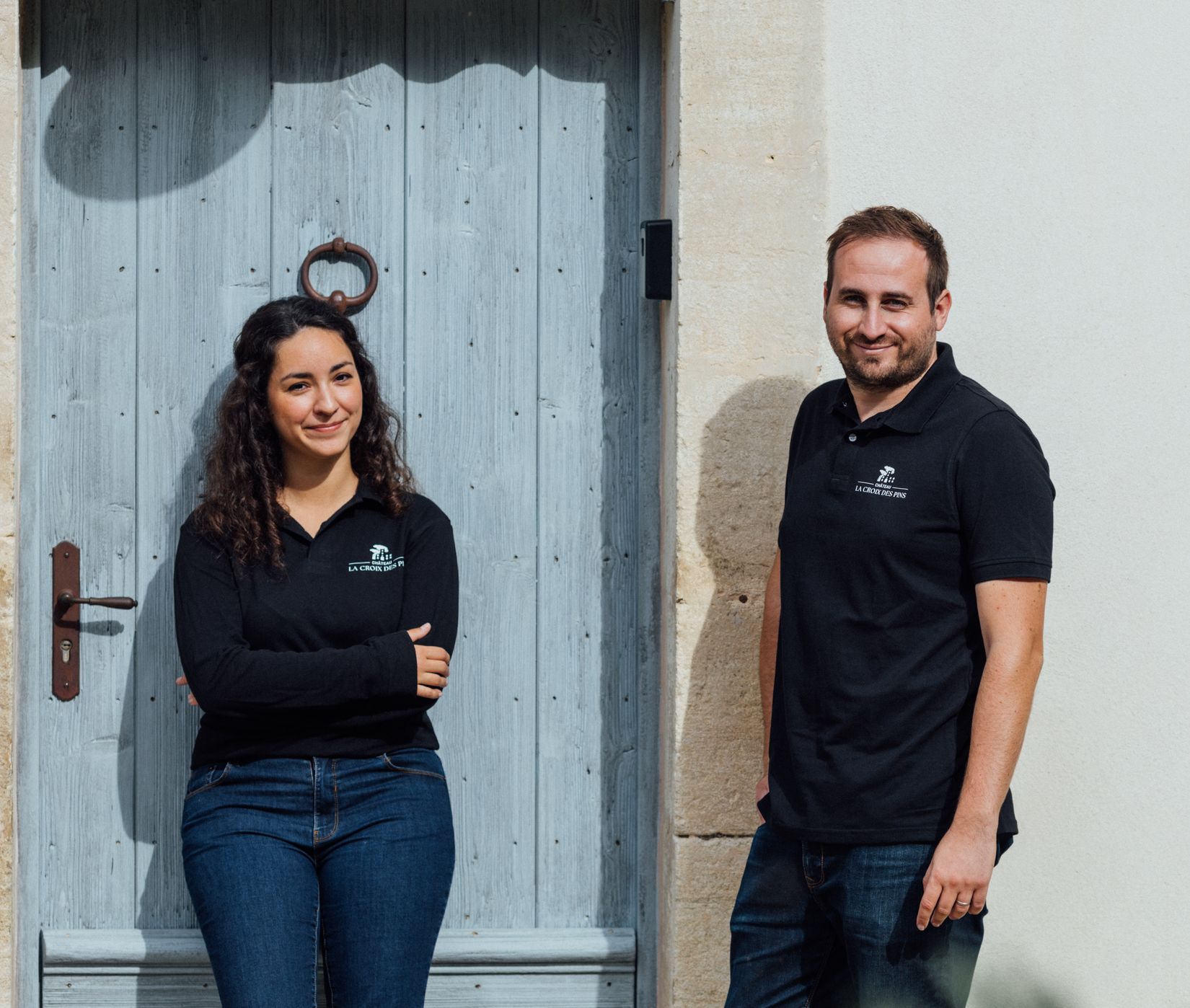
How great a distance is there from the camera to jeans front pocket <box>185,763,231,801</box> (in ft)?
7.58

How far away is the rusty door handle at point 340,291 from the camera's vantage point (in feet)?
→ 8.75

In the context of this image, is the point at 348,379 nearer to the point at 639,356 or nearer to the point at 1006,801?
the point at 639,356

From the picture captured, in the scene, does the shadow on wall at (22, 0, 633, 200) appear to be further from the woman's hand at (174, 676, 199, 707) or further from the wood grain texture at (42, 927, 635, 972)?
the wood grain texture at (42, 927, 635, 972)

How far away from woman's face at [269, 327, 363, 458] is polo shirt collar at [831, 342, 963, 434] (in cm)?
97

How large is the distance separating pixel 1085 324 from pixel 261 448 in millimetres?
1628

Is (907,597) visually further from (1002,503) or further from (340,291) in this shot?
(340,291)

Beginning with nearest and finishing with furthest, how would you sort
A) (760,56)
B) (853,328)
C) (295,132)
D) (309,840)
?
1. (853,328)
2. (309,840)
3. (760,56)
4. (295,132)

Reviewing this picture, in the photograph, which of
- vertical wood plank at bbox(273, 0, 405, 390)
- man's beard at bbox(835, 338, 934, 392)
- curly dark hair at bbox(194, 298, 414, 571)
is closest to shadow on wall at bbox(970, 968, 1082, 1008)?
man's beard at bbox(835, 338, 934, 392)

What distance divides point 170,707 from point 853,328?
1626mm

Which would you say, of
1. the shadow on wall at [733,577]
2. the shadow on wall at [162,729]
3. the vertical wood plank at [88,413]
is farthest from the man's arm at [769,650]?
the vertical wood plank at [88,413]

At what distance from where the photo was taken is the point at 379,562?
93.2 inches

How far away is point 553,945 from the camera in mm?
2740

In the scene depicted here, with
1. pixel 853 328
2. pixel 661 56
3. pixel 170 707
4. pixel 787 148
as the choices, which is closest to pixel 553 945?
pixel 170 707

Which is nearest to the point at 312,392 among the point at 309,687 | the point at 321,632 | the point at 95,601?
the point at 321,632
